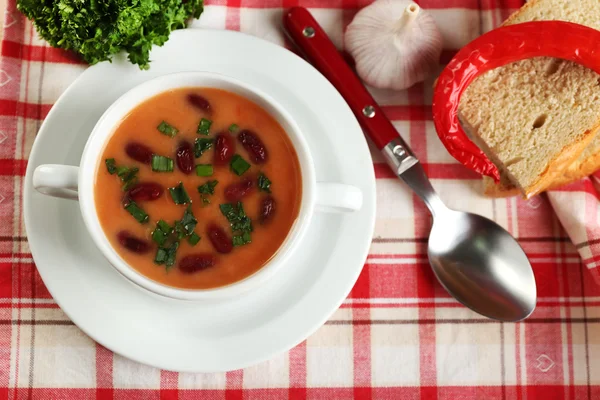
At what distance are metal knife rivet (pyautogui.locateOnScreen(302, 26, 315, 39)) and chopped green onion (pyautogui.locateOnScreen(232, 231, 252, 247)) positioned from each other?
70cm

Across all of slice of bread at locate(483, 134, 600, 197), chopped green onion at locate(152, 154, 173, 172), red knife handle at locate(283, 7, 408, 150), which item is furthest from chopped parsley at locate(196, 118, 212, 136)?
slice of bread at locate(483, 134, 600, 197)

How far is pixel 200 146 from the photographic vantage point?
1.57 m

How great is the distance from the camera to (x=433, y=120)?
193 cm

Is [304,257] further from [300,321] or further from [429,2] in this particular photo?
[429,2]

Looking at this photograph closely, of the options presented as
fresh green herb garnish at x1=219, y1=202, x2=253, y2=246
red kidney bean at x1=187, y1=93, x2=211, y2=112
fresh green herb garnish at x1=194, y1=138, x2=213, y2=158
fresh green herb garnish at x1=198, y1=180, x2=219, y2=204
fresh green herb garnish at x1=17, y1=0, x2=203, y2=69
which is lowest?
fresh green herb garnish at x1=219, y1=202, x2=253, y2=246

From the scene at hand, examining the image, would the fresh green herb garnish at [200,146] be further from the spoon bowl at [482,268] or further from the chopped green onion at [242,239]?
the spoon bowl at [482,268]

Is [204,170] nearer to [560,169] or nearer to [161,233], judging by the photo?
[161,233]

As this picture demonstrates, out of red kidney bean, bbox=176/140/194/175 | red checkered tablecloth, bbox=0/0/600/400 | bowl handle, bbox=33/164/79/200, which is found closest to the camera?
bowl handle, bbox=33/164/79/200

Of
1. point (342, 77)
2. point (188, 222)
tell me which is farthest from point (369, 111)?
point (188, 222)

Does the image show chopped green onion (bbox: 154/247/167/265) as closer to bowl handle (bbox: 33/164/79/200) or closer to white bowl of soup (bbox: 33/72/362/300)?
white bowl of soup (bbox: 33/72/362/300)

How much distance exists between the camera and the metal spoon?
1.91 meters

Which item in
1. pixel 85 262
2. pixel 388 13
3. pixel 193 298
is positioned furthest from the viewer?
pixel 388 13

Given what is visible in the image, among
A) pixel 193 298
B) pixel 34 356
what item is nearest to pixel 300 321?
pixel 193 298

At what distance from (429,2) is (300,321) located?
43.5 inches
